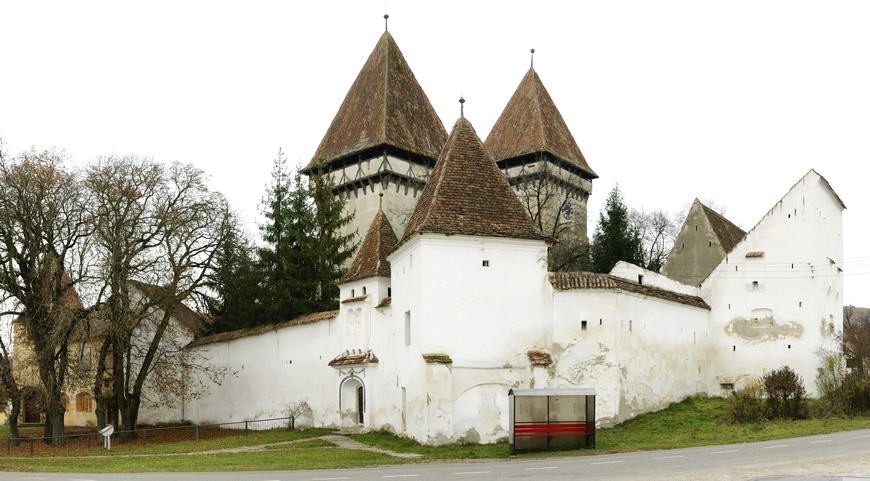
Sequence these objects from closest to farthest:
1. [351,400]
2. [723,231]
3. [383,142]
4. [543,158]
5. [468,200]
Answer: [468,200] < [351,400] < [723,231] < [383,142] < [543,158]

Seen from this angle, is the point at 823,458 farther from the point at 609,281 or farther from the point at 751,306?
the point at 751,306

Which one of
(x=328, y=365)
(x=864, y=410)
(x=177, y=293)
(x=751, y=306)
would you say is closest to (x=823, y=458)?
(x=864, y=410)

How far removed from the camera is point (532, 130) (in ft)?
159

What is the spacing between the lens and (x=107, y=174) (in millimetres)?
31891

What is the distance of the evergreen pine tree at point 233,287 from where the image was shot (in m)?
36.9

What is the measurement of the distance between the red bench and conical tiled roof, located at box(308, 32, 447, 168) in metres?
24.9

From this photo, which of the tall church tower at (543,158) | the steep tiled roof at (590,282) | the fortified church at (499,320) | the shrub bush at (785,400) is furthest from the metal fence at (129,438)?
the tall church tower at (543,158)

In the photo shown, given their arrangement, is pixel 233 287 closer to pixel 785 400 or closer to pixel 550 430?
pixel 550 430

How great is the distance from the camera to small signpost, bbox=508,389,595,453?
21312 mm

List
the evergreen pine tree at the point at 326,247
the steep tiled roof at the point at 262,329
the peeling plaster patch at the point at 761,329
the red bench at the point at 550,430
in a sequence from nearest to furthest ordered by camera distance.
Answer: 1. the red bench at the point at 550,430
2. the peeling plaster patch at the point at 761,329
3. the steep tiled roof at the point at 262,329
4. the evergreen pine tree at the point at 326,247

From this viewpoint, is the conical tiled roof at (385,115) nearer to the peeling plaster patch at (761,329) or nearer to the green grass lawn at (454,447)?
the peeling plaster patch at (761,329)

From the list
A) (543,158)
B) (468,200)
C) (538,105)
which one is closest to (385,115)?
(543,158)

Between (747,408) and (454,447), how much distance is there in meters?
8.15

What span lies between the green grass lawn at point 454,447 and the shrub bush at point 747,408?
45 centimetres
